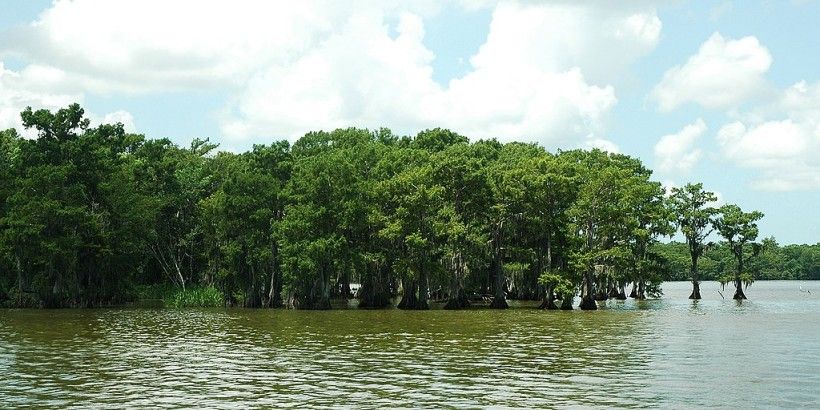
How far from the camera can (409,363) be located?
88.7ft

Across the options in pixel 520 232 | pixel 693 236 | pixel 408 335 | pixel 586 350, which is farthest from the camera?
pixel 693 236

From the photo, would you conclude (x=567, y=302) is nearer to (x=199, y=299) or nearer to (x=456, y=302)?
(x=456, y=302)

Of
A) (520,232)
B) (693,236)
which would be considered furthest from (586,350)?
(693,236)

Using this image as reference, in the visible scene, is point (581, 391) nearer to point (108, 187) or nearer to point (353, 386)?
point (353, 386)

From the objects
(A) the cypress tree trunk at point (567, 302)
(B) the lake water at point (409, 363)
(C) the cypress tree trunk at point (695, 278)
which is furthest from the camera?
(C) the cypress tree trunk at point (695, 278)

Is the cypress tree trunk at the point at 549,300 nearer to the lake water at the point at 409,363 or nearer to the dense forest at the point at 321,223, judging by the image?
the dense forest at the point at 321,223

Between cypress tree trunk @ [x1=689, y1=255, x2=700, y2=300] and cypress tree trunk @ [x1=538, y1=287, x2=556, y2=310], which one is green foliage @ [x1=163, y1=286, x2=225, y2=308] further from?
cypress tree trunk @ [x1=689, y1=255, x2=700, y2=300]

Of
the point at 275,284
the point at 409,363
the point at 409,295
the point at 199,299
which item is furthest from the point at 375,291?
the point at 409,363

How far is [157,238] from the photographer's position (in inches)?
2945

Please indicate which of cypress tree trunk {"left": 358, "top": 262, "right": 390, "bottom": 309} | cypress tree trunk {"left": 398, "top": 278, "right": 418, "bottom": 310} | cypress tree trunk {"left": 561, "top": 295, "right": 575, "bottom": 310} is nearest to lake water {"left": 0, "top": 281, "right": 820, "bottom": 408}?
cypress tree trunk {"left": 561, "top": 295, "right": 575, "bottom": 310}

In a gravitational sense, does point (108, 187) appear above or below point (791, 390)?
above

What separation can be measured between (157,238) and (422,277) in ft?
88.8

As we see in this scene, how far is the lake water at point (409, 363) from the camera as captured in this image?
20.1m

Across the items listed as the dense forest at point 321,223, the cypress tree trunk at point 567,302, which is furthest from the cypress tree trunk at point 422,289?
the cypress tree trunk at point 567,302
